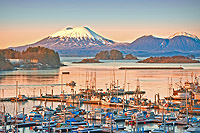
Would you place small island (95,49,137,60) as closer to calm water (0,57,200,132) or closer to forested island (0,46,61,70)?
forested island (0,46,61,70)

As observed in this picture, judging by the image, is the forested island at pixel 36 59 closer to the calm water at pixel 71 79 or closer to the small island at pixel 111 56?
the calm water at pixel 71 79

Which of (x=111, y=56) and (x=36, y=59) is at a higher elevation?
(x=111, y=56)

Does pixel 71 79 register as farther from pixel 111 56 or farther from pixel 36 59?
pixel 111 56

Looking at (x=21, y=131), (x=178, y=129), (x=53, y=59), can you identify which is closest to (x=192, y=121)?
(x=178, y=129)

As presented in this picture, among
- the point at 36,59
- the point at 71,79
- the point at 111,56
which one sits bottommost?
the point at 71,79

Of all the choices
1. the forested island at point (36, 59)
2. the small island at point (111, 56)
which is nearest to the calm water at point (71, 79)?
the forested island at point (36, 59)

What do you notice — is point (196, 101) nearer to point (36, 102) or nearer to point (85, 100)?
point (85, 100)

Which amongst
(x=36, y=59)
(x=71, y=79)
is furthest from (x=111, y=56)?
(x=71, y=79)

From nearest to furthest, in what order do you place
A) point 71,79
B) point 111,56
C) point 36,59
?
1. point 71,79
2. point 36,59
3. point 111,56

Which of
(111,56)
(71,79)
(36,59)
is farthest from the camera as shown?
(111,56)

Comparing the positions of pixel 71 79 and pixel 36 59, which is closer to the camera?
pixel 71 79

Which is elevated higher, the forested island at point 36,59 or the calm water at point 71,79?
the forested island at point 36,59

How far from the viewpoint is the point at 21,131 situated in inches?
539

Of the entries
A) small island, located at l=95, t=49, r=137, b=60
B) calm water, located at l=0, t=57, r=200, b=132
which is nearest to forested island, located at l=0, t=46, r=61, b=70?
calm water, located at l=0, t=57, r=200, b=132
